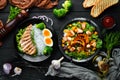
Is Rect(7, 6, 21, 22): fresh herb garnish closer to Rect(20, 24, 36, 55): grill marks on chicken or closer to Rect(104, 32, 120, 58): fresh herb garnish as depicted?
Rect(20, 24, 36, 55): grill marks on chicken

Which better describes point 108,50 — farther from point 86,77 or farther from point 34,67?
point 34,67

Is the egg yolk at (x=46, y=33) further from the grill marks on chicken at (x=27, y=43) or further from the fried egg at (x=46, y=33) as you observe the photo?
the grill marks on chicken at (x=27, y=43)

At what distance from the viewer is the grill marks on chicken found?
3.32m

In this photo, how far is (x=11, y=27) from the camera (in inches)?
132

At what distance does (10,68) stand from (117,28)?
951 millimetres

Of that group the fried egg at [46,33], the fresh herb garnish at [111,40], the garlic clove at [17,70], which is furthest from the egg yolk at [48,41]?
the fresh herb garnish at [111,40]

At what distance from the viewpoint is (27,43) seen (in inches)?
131

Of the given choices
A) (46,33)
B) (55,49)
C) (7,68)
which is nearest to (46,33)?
(46,33)

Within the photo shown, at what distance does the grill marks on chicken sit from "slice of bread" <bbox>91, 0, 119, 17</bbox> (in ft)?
1.79

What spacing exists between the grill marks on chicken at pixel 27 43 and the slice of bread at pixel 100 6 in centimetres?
54

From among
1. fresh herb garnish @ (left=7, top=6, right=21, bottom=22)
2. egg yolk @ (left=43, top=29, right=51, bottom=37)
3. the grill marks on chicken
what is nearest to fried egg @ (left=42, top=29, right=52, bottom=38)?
egg yolk @ (left=43, top=29, right=51, bottom=37)

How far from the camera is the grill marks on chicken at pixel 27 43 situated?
10.9 feet

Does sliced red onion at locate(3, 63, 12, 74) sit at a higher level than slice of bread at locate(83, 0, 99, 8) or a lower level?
lower

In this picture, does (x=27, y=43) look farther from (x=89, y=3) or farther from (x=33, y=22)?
(x=89, y=3)
